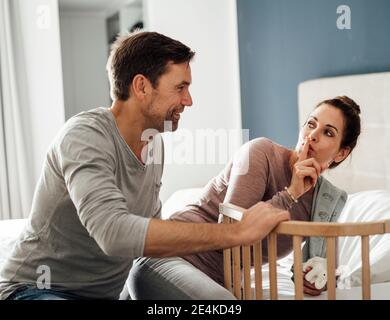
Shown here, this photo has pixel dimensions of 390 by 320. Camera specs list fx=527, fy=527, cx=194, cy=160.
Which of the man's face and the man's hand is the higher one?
the man's face

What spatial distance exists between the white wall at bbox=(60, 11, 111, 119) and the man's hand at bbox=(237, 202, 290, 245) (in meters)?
0.88

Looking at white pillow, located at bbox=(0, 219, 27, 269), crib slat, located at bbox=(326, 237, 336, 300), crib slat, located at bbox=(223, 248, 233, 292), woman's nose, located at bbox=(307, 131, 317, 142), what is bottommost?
white pillow, located at bbox=(0, 219, 27, 269)

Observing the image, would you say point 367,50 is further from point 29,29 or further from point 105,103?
point 29,29

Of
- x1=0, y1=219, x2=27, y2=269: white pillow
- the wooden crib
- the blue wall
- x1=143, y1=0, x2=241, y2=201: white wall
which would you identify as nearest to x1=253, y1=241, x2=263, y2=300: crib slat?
the wooden crib

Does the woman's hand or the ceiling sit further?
the ceiling

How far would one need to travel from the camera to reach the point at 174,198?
1.06m

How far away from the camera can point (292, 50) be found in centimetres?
97

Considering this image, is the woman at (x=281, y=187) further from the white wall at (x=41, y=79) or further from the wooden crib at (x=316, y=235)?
the white wall at (x=41, y=79)

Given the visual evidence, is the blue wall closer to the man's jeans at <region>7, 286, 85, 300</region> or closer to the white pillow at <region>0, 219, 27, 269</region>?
the man's jeans at <region>7, 286, 85, 300</region>

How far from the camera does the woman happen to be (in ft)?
2.37

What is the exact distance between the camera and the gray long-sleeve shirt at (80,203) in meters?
0.65

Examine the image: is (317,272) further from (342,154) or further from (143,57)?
(143,57)

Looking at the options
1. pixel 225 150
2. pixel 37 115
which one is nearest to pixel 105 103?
pixel 37 115

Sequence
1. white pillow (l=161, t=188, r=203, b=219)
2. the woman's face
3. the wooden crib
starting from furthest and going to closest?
white pillow (l=161, t=188, r=203, b=219) → the woman's face → the wooden crib
